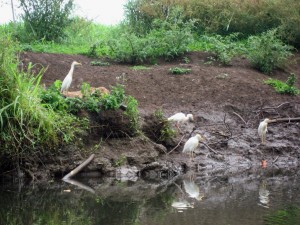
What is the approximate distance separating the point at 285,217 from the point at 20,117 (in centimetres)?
560

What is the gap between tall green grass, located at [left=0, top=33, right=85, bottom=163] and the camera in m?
11.9

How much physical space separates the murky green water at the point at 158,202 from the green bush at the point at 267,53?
7.10 m

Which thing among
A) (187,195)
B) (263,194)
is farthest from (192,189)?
(263,194)

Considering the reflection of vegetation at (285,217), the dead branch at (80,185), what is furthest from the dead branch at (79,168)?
the reflection of vegetation at (285,217)

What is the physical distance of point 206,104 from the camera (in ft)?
56.1

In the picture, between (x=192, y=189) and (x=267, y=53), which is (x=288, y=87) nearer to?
(x=267, y=53)

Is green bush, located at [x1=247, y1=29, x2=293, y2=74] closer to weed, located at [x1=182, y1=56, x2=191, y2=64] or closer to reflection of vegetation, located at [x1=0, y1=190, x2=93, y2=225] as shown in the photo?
weed, located at [x1=182, y1=56, x2=191, y2=64]

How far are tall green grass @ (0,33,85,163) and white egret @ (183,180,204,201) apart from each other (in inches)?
107

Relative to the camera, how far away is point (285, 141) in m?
16.4

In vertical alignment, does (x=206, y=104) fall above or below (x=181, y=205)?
above

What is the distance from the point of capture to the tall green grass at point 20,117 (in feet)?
39.0

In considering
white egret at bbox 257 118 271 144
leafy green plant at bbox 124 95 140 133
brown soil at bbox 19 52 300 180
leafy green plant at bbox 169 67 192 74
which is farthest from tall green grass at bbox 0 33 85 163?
leafy green plant at bbox 169 67 192 74

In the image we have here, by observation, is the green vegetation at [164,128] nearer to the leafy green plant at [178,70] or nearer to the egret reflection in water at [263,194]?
the egret reflection in water at [263,194]

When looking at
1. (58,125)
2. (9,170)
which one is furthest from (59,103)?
(9,170)
